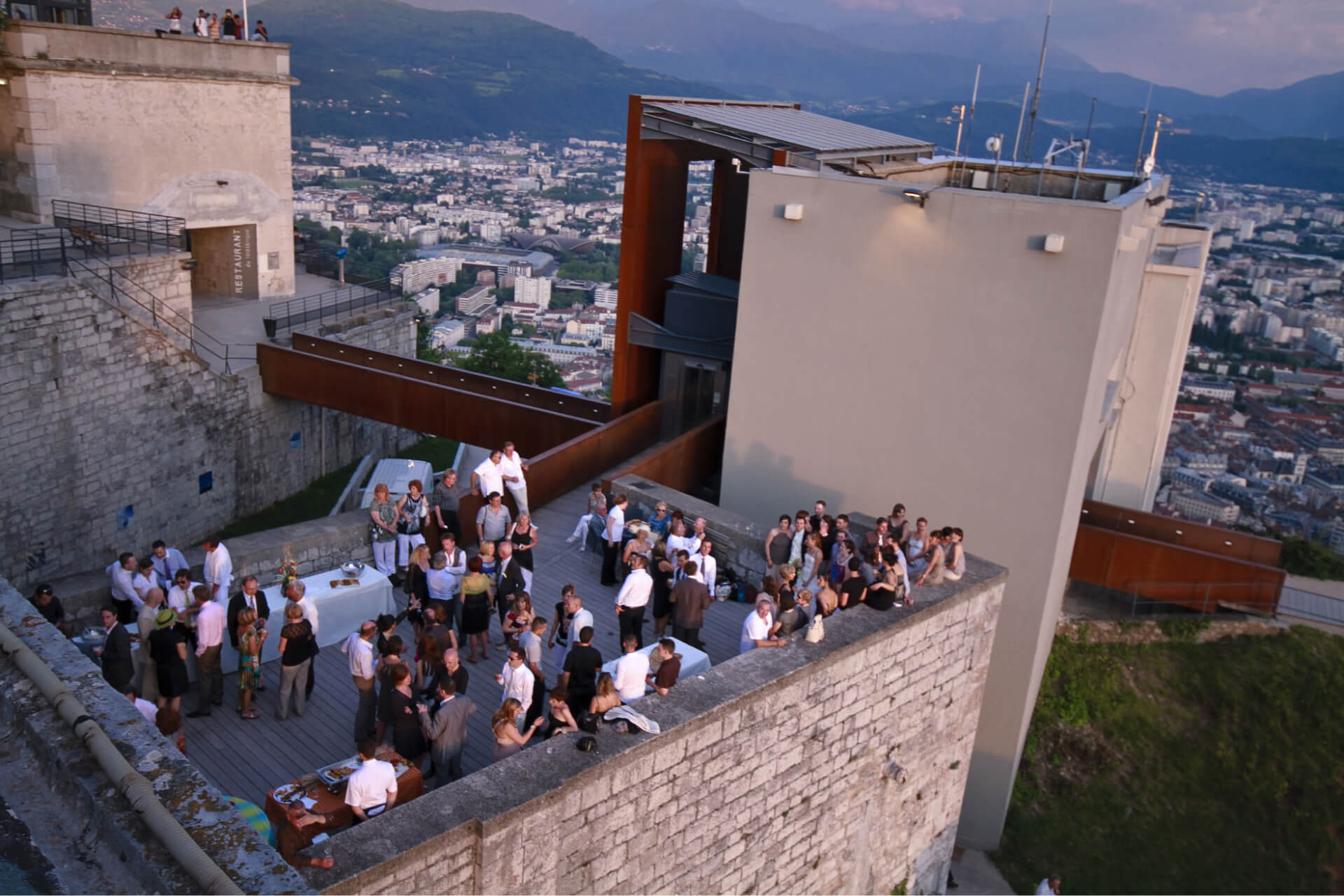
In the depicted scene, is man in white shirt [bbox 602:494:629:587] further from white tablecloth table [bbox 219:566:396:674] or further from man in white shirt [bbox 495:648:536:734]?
man in white shirt [bbox 495:648:536:734]

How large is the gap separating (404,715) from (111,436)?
43.2 feet

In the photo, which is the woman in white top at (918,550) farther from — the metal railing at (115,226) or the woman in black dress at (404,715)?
the metal railing at (115,226)

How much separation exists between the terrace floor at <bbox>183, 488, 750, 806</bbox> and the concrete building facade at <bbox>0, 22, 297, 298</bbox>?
14.8m

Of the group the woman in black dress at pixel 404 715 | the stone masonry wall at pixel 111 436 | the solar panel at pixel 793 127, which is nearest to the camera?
the woman in black dress at pixel 404 715

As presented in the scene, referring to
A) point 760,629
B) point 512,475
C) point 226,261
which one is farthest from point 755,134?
point 226,261

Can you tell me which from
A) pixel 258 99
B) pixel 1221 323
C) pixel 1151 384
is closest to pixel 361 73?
pixel 1221 323

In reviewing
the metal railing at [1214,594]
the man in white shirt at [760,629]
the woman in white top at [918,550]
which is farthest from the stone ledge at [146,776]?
the metal railing at [1214,594]

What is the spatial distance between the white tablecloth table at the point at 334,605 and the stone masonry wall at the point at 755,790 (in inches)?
134

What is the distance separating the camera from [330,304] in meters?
25.5

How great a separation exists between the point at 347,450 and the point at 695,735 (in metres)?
19.1

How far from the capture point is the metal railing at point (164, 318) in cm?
1769

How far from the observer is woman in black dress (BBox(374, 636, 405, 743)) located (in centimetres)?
740

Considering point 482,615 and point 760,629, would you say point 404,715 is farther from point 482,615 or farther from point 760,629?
point 760,629

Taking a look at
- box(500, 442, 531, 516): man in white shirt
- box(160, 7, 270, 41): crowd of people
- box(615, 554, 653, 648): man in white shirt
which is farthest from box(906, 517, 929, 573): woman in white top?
box(160, 7, 270, 41): crowd of people
